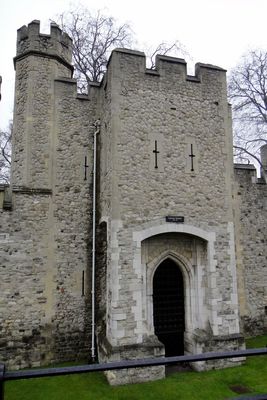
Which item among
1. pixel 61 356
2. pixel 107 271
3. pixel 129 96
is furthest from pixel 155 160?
pixel 61 356

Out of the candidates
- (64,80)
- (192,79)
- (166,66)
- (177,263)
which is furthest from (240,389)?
(64,80)

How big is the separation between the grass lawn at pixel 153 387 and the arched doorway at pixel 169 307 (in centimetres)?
116

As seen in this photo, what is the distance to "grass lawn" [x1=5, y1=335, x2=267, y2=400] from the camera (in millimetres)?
7008

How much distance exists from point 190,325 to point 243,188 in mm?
5463

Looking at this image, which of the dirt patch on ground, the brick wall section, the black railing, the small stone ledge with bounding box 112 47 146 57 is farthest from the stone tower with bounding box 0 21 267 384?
the black railing

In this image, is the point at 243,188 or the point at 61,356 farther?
the point at 243,188

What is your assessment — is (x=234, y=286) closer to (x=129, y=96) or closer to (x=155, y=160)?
(x=155, y=160)

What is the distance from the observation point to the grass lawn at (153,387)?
701cm

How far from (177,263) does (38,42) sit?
827cm

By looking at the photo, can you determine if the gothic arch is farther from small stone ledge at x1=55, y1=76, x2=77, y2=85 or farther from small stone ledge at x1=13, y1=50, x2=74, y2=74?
small stone ledge at x1=13, y1=50, x2=74, y2=74

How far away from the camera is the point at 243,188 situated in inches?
480

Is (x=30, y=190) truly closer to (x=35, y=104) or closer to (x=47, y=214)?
(x=47, y=214)

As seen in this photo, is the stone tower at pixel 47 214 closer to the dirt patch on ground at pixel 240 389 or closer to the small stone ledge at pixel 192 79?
the small stone ledge at pixel 192 79

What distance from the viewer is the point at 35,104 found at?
1048 centimetres
